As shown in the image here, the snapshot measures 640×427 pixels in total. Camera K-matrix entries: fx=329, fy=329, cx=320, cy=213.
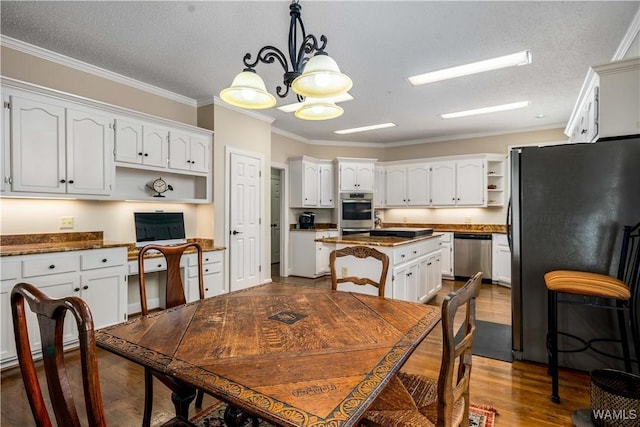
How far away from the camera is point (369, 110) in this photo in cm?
495

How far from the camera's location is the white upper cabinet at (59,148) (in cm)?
278

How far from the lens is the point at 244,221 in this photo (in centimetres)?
482

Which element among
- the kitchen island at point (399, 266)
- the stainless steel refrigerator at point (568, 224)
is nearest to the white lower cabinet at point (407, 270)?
the kitchen island at point (399, 266)

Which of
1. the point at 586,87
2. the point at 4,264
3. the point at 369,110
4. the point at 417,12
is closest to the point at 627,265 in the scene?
the point at 586,87

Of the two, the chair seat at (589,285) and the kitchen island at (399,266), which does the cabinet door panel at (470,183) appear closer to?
the kitchen island at (399,266)

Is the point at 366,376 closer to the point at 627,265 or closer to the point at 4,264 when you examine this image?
the point at 627,265

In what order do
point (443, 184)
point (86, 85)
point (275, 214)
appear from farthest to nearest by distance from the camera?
point (275, 214) < point (443, 184) < point (86, 85)

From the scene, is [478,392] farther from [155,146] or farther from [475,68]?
[155,146]

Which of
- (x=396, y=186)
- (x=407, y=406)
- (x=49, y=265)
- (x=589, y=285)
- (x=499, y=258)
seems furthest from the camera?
(x=396, y=186)

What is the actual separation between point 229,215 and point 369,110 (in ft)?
8.45

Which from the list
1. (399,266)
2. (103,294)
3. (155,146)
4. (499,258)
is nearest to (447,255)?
(499,258)

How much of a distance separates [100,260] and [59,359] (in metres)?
2.67

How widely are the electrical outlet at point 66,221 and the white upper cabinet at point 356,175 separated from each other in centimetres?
444

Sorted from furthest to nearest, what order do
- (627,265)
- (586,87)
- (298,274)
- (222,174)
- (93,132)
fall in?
1. (298,274)
2. (222,174)
3. (586,87)
4. (93,132)
5. (627,265)
